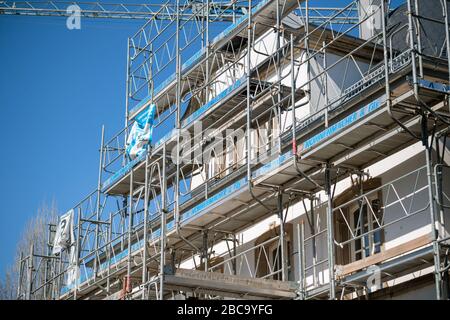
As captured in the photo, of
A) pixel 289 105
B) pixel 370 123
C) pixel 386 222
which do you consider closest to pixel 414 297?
pixel 386 222

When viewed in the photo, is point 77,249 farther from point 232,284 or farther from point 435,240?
point 435,240

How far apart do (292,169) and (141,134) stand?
8.54 metres

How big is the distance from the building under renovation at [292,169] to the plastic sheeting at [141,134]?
0.23 feet

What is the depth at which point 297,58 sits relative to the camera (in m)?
27.1

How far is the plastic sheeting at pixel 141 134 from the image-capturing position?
29.1 metres

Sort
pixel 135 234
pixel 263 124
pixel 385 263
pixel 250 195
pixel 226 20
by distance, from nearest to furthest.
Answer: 1. pixel 385 263
2. pixel 250 195
3. pixel 263 124
4. pixel 135 234
5. pixel 226 20

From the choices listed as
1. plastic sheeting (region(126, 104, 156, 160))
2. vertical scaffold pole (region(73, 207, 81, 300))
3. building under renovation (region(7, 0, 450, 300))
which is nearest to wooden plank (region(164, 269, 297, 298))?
building under renovation (region(7, 0, 450, 300))

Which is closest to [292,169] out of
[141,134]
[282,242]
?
[282,242]

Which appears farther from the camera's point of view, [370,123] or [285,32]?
[285,32]

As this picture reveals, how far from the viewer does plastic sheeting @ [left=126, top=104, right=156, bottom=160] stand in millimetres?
29078

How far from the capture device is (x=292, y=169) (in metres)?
22.3

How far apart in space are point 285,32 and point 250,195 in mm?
5164

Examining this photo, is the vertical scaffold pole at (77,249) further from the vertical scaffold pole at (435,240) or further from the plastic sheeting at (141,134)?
the vertical scaffold pole at (435,240)

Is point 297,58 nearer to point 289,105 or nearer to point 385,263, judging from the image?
point 289,105
